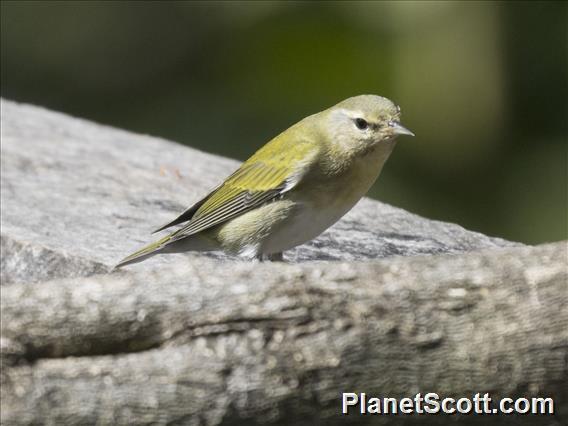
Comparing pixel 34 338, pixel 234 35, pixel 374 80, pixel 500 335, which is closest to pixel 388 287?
pixel 500 335

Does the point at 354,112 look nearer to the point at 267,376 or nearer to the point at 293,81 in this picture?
the point at 267,376

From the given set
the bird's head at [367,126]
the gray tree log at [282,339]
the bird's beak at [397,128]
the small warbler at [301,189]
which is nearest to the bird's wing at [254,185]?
the small warbler at [301,189]

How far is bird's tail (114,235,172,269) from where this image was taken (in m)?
4.04

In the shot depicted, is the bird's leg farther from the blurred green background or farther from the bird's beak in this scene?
the blurred green background

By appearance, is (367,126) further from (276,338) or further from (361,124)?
(276,338)

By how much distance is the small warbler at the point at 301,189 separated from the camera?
14.1ft

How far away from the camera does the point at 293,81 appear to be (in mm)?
7891

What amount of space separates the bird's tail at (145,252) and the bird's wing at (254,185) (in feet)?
0.11

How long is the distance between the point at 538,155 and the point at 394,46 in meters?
1.14

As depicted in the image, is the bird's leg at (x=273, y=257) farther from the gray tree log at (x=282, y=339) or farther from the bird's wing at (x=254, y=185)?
the gray tree log at (x=282, y=339)

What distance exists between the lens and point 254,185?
4480 millimetres

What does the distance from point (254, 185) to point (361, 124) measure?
17.8 inches

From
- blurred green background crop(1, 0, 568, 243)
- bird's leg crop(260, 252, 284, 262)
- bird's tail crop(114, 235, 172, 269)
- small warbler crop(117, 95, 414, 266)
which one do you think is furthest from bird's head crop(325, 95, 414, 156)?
blurred green background crop(1, 0, 568, 243)

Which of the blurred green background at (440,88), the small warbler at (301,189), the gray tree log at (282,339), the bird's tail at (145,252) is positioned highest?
the blurred green background at (440,88)
